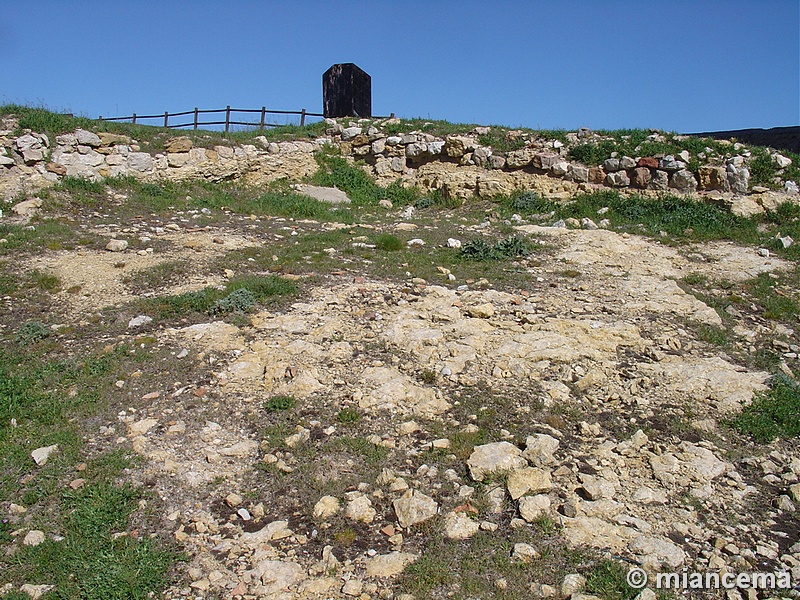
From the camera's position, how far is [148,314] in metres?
6.51

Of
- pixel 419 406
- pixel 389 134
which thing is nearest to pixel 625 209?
pixel 389 134

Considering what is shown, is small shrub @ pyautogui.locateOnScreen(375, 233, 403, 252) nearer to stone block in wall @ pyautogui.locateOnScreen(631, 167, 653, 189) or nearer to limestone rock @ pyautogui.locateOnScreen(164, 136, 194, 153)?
stone block in wall @ pyautogui.locateOnScreen(631, 167, 653, 189)

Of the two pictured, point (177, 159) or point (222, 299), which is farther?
point (177, 159)

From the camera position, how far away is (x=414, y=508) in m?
3.84

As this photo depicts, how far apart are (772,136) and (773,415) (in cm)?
1428

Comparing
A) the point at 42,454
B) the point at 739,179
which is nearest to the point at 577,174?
the point at 739,179

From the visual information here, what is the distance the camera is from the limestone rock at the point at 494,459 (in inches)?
163

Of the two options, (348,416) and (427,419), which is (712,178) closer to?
(427,419)

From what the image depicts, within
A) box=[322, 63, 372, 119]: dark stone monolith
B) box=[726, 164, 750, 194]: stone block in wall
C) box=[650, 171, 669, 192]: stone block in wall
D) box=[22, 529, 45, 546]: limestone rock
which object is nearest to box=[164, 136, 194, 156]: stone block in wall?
box=[322, 63, 372, 119]: dark stone monolith

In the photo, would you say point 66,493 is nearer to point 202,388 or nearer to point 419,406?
point 202,388

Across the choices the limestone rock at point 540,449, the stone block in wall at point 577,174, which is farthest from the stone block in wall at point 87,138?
the limestone rock at point 540,449

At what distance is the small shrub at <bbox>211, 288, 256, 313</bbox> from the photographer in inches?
257

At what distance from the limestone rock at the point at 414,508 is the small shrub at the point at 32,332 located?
419 centimetres

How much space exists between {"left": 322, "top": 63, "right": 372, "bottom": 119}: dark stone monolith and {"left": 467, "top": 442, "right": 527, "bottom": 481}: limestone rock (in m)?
13.0
